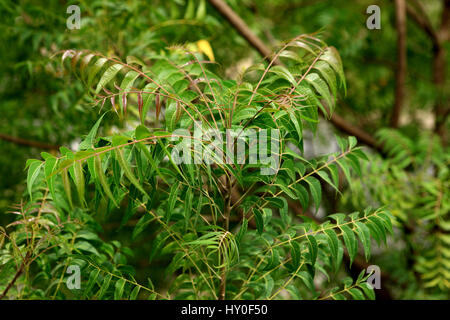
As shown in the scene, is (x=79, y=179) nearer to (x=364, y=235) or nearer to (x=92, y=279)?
(x=92, y=279)

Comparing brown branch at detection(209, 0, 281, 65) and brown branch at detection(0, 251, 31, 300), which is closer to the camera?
brown branch at detection(0, 251, 31, 300)

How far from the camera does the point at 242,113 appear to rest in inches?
23.7

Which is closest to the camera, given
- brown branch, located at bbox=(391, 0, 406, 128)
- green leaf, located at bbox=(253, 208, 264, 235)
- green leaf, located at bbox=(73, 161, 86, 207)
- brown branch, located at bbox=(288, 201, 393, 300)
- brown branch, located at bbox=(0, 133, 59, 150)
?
green leaf, located at bbox=(73, 161, 86, 207)

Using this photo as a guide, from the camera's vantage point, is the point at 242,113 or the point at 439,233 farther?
the point at 439,233

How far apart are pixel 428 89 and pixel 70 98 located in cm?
151

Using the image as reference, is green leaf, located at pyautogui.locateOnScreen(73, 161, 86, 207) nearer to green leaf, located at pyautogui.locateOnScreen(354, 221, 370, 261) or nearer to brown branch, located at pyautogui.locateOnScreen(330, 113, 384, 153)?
green leaf, located at pyautogui.locateOnScreen(354, 221, 370, 261)

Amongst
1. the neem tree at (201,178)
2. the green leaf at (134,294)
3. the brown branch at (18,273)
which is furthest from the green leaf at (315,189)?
the brown branch at (18,273)

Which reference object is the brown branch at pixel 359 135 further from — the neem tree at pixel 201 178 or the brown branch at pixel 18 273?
the brown branch at pixel 18 273

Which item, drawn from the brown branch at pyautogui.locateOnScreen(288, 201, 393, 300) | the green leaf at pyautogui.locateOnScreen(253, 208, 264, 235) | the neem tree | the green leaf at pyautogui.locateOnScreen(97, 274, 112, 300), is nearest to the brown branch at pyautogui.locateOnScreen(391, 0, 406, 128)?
the brown branch at pyautogui.locateOnScreen(288, 201, 393, 300)

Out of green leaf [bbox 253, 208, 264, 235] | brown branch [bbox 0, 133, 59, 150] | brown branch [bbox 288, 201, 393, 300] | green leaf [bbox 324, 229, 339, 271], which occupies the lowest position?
brown branch [bbox 288, 201, 393, 300]

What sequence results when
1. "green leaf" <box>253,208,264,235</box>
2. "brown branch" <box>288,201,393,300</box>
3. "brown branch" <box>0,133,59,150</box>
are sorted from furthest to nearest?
"brown branch" <box>288,201,393,300</box>
"brown branch" <box>0,133,59,150</box>
"green leaf" <box>253,208,264,235</box>

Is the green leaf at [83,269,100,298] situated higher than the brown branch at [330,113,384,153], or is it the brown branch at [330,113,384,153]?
the brown branch at [330,113,384,153]
